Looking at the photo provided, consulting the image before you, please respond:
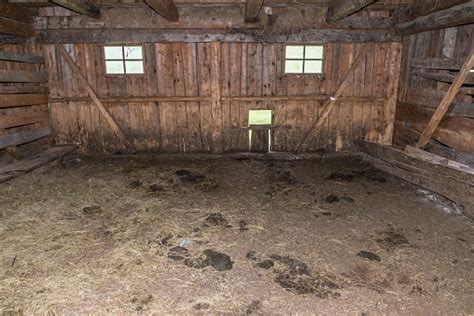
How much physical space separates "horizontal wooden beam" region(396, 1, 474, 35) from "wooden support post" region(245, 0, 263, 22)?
2.47 meters

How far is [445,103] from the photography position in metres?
4.30

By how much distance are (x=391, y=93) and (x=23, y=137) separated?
21.7 feet

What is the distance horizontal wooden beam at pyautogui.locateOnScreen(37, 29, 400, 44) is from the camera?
18.5ft

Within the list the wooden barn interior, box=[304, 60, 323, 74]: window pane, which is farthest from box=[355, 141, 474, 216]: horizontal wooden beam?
box=[304, 60, 323, 74]: window pane

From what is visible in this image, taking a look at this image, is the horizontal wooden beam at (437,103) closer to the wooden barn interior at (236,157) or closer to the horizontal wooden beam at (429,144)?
the wooden barn interior at (236,157)

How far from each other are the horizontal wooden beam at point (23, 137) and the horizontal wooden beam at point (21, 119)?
0.52ft

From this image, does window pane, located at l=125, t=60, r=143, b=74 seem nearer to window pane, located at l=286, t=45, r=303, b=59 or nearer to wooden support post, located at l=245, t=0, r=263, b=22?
wooden support post, located at l=245, t=0, r=263, b=22

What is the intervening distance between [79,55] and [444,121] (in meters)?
6.13

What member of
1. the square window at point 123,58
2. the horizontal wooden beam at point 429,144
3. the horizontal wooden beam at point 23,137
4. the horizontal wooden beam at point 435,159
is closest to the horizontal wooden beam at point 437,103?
the horizontal wooden beam at point 429,144

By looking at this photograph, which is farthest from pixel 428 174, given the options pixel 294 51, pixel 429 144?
pixel 294 51

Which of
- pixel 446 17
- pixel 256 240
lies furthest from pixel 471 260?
pixel 446 17

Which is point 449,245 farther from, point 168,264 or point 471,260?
point 168,264

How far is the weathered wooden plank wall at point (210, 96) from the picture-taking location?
588cm

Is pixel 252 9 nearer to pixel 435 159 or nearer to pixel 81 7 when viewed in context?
pixel 81 7
